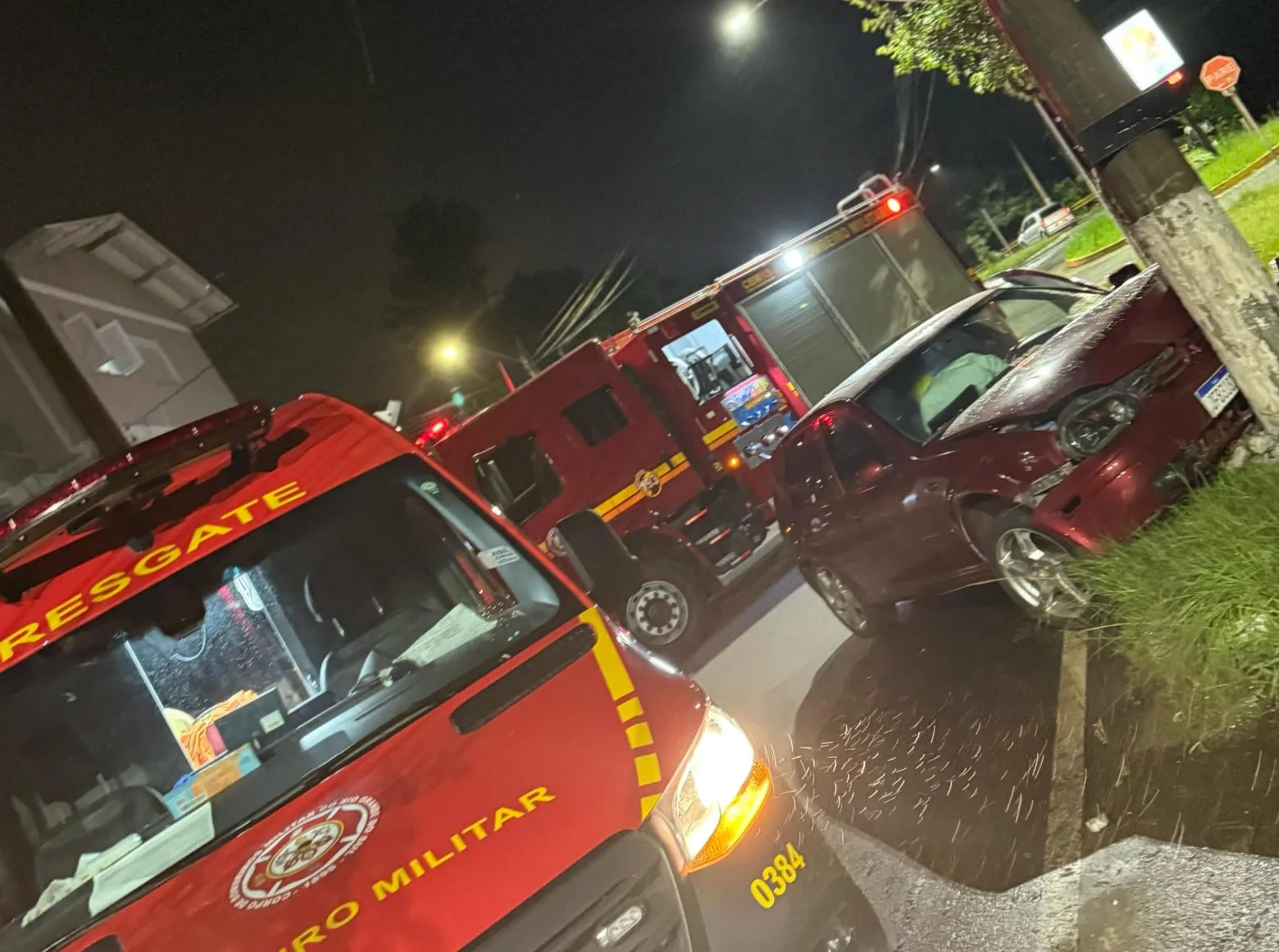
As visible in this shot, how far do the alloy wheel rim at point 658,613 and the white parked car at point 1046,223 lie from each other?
36.7 m

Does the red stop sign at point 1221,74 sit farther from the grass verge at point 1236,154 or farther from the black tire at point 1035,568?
the black tire at point 1035,568

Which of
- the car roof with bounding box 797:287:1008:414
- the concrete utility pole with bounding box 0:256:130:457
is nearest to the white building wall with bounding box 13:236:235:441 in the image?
the concrete utility pole with bounding box 0:256:130:457

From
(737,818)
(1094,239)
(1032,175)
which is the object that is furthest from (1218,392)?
(1032,175)

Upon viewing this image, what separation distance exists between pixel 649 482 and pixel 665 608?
1246mm

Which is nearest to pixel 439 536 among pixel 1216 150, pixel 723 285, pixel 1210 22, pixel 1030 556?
pixel 1030 556

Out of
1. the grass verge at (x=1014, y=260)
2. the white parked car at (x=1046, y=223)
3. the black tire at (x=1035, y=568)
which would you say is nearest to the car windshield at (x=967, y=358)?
the black tire at (x=1035, y=568)

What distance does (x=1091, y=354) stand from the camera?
15.3 feet

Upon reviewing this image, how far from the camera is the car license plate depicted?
4422 mm

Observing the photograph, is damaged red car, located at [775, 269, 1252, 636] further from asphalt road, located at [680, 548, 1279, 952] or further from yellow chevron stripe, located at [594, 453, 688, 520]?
yellow chevron stripe, located at [594, 453, 688, 520]

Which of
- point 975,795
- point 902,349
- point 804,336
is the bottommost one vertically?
point 975,795

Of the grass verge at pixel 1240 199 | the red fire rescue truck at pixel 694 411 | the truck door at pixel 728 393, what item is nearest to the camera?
the red fire rescue truck at pixel 694 411

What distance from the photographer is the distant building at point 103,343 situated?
15609mm

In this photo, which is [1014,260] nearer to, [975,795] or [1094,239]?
[1094,239]

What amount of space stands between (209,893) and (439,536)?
4.82 feet
